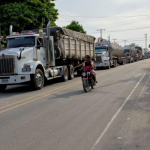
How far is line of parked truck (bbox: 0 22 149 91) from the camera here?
467 inches

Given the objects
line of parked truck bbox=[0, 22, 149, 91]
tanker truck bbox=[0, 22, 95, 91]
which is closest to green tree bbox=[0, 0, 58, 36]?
line of parked truck bbox=[0, 22, 149, 91]

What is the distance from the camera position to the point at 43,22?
Answer: 29.5 m

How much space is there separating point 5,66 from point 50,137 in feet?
24.9

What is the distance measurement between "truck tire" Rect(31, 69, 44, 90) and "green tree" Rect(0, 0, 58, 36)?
52.1ft

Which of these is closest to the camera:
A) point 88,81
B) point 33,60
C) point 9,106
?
point 9,106

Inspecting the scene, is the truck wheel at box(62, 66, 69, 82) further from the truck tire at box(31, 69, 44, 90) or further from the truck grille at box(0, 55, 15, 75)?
the truck grille at box(0, 55, 15, 75)

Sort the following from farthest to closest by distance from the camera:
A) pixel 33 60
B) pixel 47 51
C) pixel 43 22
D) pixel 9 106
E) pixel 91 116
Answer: pixel 43 22 < pixel 47 51 < pixel 33 60 < pixel 9 106 < pixel 91 116

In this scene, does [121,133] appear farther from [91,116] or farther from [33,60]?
[33,60]

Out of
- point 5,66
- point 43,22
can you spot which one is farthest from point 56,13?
point 5,66

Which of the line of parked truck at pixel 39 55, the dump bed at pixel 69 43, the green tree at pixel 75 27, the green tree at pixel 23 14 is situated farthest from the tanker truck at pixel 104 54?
the green tree at pixel 75 27

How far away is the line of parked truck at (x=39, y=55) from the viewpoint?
467 inches

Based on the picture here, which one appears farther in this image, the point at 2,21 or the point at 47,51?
the point at 2,21

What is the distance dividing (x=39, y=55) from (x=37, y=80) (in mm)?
1632

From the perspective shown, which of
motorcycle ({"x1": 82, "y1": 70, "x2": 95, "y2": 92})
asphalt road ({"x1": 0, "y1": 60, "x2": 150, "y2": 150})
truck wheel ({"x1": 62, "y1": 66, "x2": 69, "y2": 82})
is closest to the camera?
asphalt road ({"x1": 0, "y1": 60, "x2": 150, "y2": 150})
